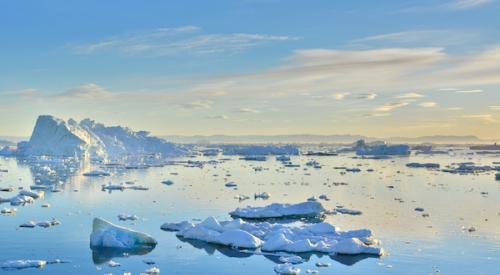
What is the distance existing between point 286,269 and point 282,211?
31.5 ft

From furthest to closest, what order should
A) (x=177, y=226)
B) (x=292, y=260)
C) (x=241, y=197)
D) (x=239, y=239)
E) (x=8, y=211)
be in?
(x=241, y=197) < (x=8, y=211) < (x=177, y=226) < (x=239, y=239) < (x=292, y=260)

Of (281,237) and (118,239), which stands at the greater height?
(281,237)

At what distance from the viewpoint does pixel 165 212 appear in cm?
2502

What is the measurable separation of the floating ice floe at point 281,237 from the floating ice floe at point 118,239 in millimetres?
1847

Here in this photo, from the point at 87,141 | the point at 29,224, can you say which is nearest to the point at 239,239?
the point at 29,224

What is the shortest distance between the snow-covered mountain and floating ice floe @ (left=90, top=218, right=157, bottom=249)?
154ft

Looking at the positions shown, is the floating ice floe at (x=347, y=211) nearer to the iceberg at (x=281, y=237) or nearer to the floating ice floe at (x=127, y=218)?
the iceberg at (x=281, y=237)

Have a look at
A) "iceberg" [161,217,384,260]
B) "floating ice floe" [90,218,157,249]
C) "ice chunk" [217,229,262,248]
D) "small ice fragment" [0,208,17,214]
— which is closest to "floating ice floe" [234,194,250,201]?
"iceberg" [161,217,384,260]

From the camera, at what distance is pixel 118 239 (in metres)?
17.8

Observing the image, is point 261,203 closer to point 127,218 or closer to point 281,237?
point 127,218

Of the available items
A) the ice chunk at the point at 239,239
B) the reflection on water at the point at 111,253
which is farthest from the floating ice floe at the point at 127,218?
the ice chunk at the point at 239,239

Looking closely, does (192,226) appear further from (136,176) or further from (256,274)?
(136,176)

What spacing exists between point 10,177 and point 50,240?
26356mm

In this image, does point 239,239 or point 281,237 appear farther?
point 239,239
